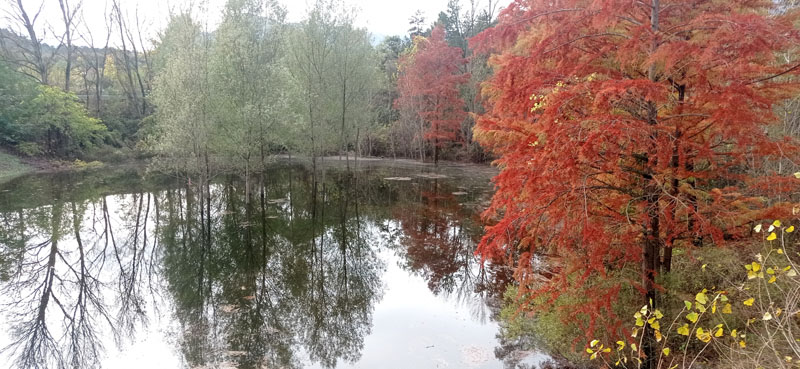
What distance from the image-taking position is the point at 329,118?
27.8m

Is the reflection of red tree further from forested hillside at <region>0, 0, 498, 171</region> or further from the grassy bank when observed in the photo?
the grassy bank

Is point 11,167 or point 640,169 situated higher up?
point 640,169

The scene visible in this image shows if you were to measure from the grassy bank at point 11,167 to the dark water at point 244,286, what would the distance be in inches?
367

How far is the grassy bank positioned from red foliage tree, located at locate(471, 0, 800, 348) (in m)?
34.1

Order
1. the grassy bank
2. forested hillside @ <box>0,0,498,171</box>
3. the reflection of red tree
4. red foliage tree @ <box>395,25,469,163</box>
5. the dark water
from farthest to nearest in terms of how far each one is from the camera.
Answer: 1. red foliage tree @ <box>395,25,469,163</box>
2. the grassy bank
3. forested hillside @ <box>0,0,498,171</box>
4. the reflection of red tree
5. the dark water

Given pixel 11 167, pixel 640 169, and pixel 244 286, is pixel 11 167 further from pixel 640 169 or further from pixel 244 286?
pixel 640 169

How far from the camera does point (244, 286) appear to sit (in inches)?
396

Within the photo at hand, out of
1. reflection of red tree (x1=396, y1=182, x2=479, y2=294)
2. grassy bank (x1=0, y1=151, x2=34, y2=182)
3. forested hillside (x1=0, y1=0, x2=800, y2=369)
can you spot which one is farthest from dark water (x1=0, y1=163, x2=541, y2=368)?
grassy bank (x1=0, y1=151, x2=34, y2=182)

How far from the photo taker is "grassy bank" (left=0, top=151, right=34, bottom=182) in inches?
1074

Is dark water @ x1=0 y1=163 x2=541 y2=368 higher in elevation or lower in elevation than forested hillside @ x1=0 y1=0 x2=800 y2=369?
lower

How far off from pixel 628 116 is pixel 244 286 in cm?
893

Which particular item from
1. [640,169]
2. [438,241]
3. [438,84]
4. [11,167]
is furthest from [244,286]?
[11,167]

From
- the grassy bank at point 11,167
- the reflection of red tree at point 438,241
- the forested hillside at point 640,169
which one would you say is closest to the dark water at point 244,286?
the reflection of red tree at point 438,241

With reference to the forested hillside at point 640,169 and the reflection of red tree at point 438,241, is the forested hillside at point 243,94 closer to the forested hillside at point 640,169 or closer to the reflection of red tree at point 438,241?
the forested hillside at point 640,169
